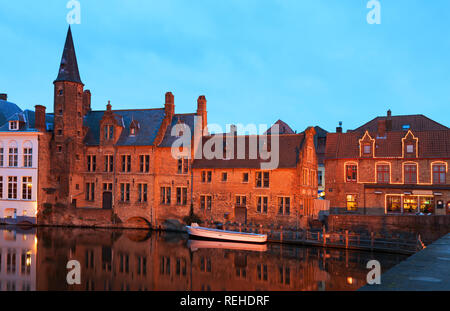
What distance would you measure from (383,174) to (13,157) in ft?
144

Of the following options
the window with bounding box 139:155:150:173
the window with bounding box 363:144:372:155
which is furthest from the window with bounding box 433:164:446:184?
the window with bounding box 139:155:150:173

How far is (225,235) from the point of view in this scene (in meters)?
38.3

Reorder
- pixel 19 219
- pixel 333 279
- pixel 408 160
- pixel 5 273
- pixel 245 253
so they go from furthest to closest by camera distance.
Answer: pixel 19 219, pixel 408 160, pixel 245 253, pixel 5 273, pixel 333 279

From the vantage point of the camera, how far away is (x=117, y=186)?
48.7 m

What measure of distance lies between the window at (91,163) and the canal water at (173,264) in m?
11.5

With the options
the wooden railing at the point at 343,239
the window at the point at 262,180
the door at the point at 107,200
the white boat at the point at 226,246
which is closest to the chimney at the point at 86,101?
the door at the point at 107,200

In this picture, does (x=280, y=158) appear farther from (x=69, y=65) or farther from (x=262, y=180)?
(x=69, y=65)

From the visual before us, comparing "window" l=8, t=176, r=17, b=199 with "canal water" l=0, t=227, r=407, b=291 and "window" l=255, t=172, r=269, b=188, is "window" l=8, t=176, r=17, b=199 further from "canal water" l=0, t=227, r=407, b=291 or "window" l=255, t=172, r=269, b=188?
"window" l=255, t=172, r=269, b=188

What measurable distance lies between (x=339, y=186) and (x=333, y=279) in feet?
79.7

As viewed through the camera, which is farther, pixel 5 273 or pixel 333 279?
pixel 5 273

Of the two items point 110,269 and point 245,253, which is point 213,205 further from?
point 110,269

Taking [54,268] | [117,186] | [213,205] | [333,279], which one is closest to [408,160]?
[213,205]

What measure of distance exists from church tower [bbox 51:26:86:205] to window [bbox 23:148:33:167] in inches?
98.2

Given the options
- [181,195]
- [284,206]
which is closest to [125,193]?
[181,195]
